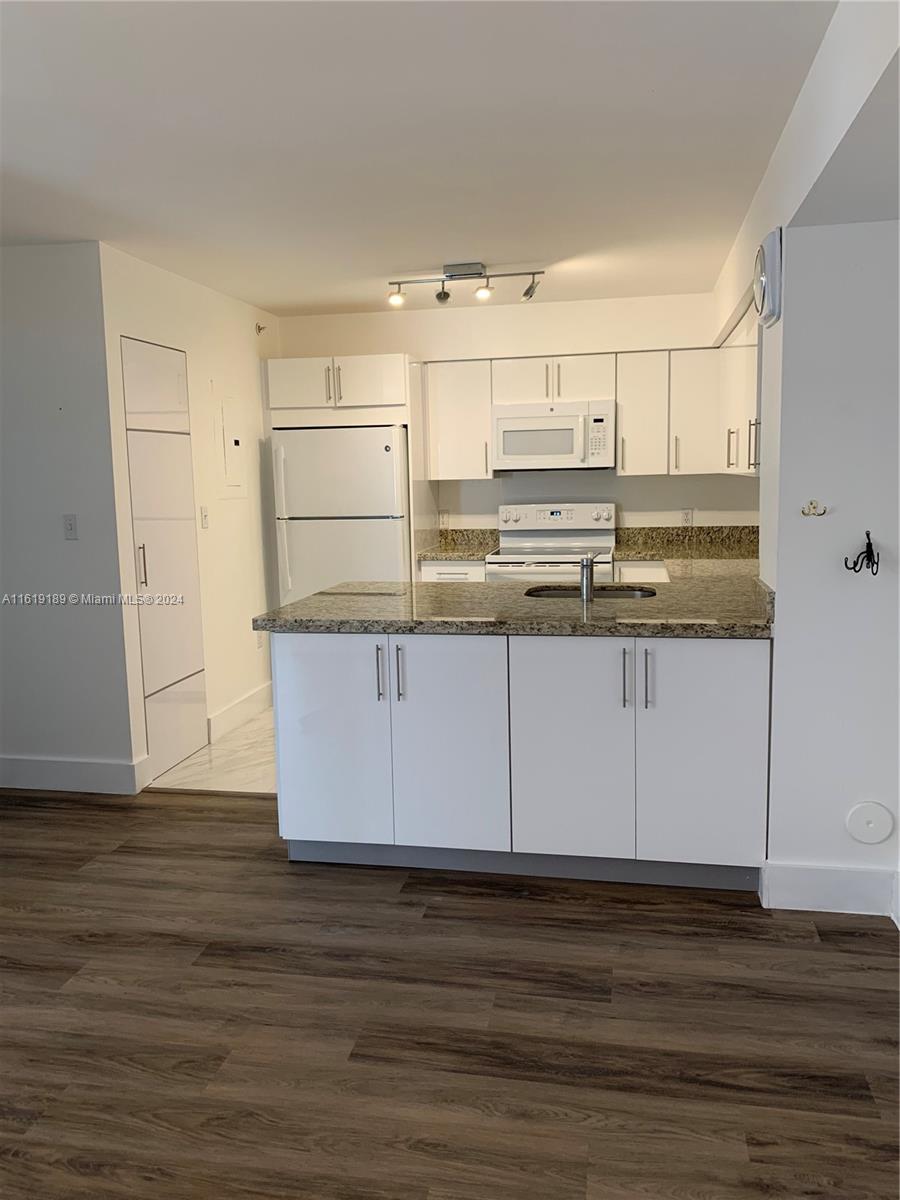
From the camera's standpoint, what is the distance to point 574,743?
9.96ft

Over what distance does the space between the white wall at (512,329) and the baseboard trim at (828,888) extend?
3374 mm

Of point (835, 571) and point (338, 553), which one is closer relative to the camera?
point (835, 571)

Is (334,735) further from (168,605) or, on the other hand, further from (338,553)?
(338,553)

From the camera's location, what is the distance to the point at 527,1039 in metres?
2.27

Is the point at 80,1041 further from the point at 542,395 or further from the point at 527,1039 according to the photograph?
the point at 542,395

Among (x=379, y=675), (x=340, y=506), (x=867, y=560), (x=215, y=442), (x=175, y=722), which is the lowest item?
(x=175, y=722)

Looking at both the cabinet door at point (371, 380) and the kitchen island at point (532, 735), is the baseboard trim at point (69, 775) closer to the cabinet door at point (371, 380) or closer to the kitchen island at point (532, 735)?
the kitchen island at point (532, 735)

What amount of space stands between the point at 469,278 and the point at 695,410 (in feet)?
5.27

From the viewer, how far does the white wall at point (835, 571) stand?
105 inches

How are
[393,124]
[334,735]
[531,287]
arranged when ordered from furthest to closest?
[531,287]
[334,735]
[393,124]

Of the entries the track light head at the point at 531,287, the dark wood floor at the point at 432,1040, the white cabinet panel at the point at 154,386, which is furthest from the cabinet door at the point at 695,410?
the dark wood floor at the point at 432,1040

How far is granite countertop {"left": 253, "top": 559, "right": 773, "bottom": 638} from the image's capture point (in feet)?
9.53

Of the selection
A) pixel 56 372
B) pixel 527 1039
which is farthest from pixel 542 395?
pixel 527 1039

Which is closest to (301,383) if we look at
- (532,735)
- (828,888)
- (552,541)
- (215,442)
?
(215,442)
